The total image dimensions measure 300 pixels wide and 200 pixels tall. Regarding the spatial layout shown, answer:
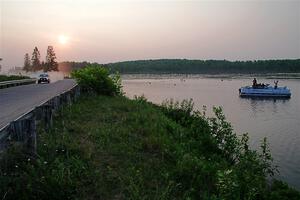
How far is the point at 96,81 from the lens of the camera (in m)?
29.6

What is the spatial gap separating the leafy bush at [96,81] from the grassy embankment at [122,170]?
14494mm

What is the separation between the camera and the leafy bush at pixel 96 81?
95.8 ft

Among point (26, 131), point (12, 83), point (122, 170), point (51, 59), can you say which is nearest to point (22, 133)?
point (26, 131)

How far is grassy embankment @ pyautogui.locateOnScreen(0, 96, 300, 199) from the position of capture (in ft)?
25.3

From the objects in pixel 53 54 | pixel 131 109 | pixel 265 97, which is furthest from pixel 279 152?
pixel 53 54

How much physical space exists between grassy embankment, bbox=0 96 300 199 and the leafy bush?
1449 centimetres

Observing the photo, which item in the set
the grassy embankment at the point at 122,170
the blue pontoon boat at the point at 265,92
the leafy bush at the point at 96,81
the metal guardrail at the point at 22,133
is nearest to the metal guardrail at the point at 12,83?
the leafy bush at the point at 96,81

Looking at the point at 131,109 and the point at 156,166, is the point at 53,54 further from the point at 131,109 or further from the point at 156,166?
the point at 156,166

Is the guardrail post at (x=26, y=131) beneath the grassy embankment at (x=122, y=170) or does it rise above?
above

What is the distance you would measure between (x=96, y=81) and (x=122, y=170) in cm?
2077

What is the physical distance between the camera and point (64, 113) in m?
16.5

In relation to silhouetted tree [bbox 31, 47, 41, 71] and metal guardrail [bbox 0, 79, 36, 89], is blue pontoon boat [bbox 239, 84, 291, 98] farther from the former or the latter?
silhouetted tree [bbox 31, 47, 41, 71]

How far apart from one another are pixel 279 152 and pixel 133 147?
440 inches

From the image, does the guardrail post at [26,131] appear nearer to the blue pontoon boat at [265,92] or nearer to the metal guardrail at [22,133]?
the metal guardrail at [22,133]
